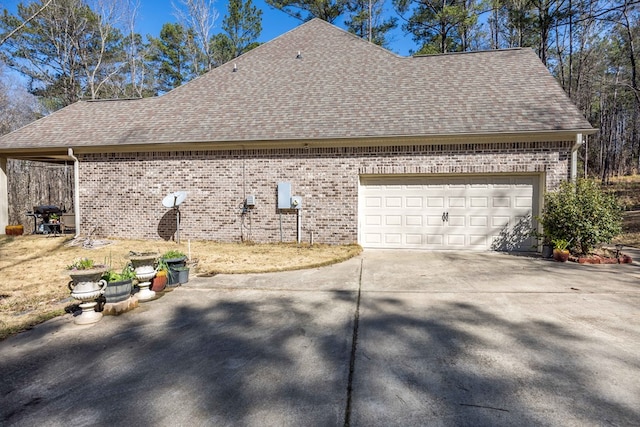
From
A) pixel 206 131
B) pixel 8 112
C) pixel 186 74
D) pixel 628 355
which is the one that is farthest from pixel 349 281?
pixel 8 112

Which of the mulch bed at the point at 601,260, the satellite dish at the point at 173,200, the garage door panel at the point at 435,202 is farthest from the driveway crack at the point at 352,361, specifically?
the satellite dish at the point at 173,200

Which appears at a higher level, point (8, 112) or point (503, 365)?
point (8, 112)

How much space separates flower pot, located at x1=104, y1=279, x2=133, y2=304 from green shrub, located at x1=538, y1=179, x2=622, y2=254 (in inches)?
356

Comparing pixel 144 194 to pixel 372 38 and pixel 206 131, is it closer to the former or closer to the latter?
pixel 206 131

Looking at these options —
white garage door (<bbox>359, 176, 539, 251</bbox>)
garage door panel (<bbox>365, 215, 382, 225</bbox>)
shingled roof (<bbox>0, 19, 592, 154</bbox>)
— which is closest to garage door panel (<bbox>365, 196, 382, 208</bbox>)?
white garage door (<bbox>359, 176, 539, 251</bbox>)

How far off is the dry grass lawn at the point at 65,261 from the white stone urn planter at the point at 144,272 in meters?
1.04

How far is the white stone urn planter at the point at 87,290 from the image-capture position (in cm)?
433

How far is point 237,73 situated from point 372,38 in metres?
12.9

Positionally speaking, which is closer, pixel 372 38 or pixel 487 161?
pixel 487 161

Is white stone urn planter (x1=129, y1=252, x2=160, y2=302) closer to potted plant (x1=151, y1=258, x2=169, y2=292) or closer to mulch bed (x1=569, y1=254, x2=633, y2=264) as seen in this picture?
potted plant (x1=151, y1=258, x2=169, y2=292)

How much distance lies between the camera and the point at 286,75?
41.5ft

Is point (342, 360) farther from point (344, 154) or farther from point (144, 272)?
point (344, 154)

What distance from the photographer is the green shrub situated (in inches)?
306

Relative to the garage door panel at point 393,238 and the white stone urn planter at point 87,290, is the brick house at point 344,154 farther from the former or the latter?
the white stone urn planter at point 87,290
